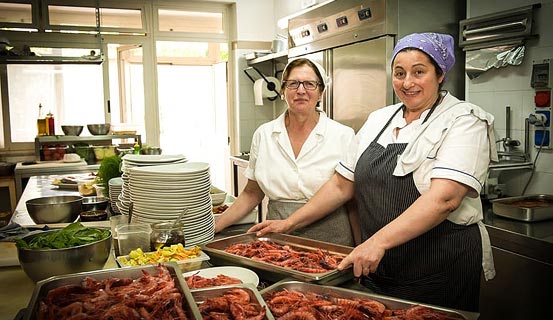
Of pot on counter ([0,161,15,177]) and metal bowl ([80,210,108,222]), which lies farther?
pot on counter ([0,161,15,177])

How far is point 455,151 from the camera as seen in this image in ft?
5.73

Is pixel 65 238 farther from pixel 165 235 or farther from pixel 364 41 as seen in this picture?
pixel 364 41

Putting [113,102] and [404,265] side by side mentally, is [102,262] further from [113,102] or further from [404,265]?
[113,102]

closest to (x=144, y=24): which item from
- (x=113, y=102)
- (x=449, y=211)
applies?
(x=113, y=102)

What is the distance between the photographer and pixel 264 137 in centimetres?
254

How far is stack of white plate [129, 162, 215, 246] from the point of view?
1.88 meters

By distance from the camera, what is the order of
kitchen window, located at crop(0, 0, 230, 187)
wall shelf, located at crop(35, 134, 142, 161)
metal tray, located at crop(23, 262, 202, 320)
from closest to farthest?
metal tray, located at crop(23, 262, 202, 320) < wall shelf, located at crop(35, 134, 142, 161) < kitchen window, located at crop(0, 0, 230, 187)

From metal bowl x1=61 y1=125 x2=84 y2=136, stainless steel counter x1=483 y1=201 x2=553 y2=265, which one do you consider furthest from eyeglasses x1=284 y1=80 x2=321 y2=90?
metal bowl x1=61 y1=125 x2=84 y2=136

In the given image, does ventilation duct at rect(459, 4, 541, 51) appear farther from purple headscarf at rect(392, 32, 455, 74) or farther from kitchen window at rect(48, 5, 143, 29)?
kitchen window at rect(48, 5, 143, 29)

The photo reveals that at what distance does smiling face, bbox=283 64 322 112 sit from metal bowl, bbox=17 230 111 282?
119cm

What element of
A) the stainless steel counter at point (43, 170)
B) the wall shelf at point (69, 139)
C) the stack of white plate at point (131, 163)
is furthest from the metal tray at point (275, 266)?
the wall shelf at point (69, 139)

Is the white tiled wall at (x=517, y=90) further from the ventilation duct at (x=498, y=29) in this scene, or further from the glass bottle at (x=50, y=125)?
the glass bottle at (x=50, y=125)

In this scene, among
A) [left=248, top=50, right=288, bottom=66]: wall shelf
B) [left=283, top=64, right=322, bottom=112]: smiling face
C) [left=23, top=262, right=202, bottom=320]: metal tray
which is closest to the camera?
[left=23, top=262, right=202, bottom=320]: metal tray

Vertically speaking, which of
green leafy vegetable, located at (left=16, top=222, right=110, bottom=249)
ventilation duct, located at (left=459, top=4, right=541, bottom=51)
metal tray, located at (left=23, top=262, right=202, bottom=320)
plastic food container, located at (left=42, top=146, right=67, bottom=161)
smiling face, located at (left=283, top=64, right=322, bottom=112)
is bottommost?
metal tray, located at (left=23, top=262, right=202, bottom=320)
